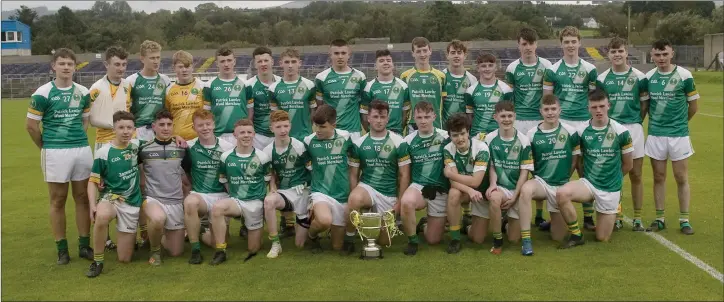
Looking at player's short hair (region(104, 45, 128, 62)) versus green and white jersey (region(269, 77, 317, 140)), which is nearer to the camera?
player's short hair (region(104, 45, 128, 62))

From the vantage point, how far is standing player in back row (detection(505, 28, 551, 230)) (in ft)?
22.8

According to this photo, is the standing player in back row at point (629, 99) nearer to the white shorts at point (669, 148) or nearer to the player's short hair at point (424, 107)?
the white shorts at point (669, 148)

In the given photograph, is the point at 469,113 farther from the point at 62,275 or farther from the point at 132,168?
the point at 62,275

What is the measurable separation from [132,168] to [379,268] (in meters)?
2.24

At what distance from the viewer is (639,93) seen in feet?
21.9

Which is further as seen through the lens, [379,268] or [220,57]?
[220,57]

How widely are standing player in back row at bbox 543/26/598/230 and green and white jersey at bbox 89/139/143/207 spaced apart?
4.09m

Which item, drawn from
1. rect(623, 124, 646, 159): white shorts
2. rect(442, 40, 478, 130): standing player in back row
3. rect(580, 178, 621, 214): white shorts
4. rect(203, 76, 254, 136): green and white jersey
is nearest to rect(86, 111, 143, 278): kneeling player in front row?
rect(203, 76, 254, 136): green and white jersey

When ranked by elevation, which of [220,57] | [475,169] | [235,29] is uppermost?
[235,29]

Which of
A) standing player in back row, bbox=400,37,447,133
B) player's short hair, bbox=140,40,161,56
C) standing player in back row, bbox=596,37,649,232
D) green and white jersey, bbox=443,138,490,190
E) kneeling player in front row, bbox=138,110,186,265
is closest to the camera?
kneeling player in front row, bbox=138,110,186,265

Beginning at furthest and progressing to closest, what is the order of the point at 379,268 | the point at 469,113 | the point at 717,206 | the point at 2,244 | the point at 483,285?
1. the point at 717,206
2. the point at 469,113
3. the point at 2,244
4. the point at 379,268
5. the point at 483,285

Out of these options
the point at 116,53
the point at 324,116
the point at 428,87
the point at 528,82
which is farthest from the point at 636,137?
the point at 116,53

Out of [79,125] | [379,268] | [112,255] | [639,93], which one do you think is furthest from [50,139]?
[639,93]

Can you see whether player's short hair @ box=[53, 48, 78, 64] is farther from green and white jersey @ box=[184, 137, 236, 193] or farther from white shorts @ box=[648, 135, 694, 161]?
white shorts @ box=[648, 135, 694, 161]
